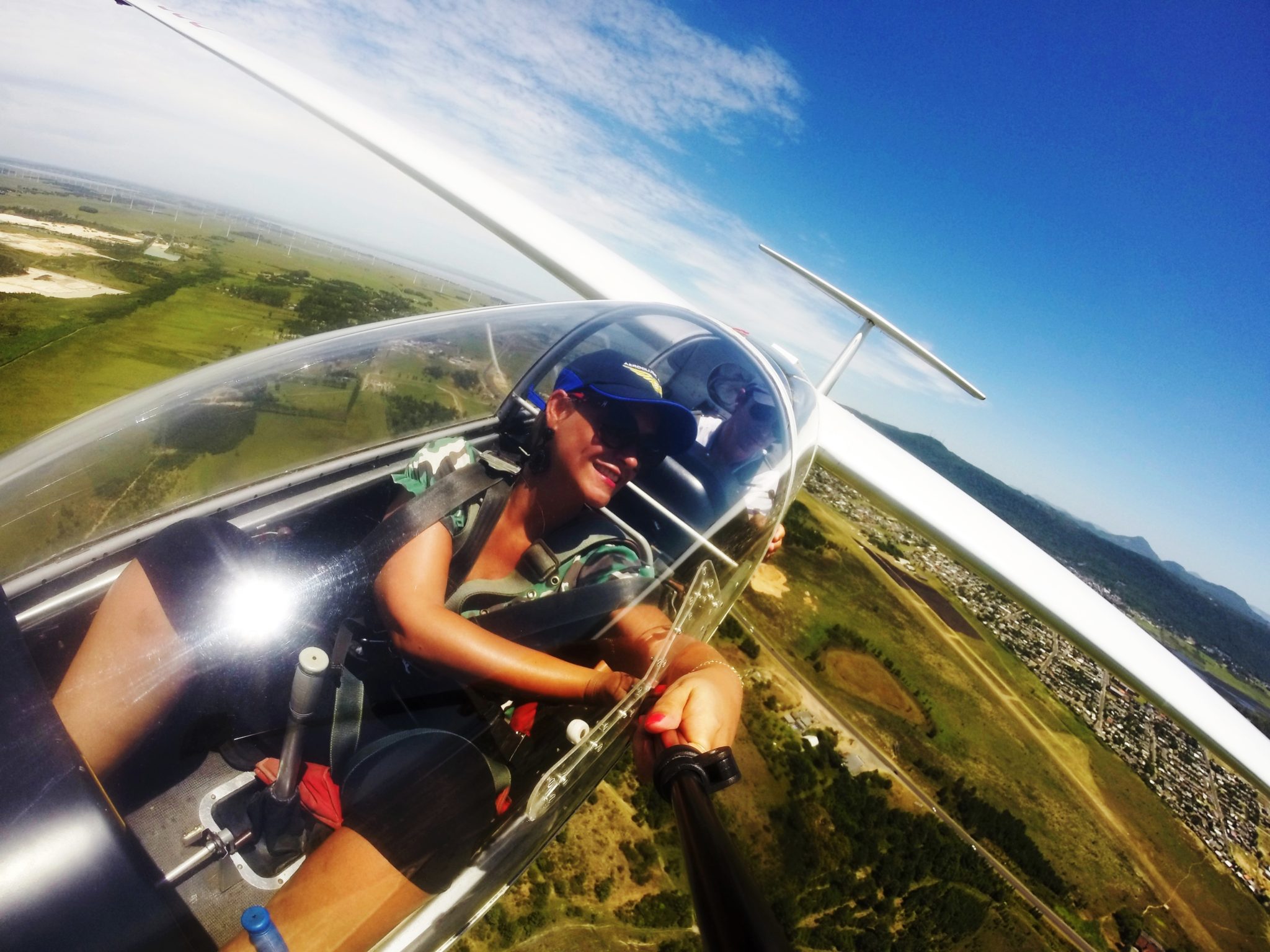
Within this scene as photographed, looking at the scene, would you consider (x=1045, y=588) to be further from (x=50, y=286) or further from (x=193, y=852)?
(x=50, y=286)

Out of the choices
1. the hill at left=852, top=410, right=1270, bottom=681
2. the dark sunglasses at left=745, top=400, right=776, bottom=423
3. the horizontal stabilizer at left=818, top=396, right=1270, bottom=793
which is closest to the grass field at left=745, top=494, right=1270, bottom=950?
the horizontal stabilizer at left=818, top=396, right=1270, bottom=793

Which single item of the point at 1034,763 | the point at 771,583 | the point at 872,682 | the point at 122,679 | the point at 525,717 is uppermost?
the point at 525,717

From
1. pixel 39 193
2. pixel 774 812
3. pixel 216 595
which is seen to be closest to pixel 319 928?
pixel 216 595

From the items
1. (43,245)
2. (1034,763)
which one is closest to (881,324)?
(1034,763)

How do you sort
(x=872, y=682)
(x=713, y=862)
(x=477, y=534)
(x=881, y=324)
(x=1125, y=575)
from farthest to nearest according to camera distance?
1. (x=1125, y=575)
2. (x=872, y=682)
3. (x=881, y=324)
4. (x=477, y=534)
5. (x=713, y=862)

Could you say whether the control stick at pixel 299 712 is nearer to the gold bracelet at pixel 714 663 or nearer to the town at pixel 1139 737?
the gold bracelet at pixel 714 663

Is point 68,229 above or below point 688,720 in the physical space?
below

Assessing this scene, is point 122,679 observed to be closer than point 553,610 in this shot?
Yes

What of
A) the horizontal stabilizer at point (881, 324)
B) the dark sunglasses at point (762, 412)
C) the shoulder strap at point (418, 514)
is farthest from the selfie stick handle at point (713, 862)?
the horizontal stabilizer at point (881, 324)
